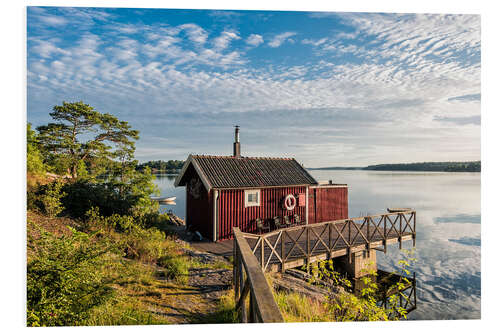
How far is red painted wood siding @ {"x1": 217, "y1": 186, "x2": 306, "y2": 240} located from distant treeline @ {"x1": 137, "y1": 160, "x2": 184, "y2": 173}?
7.10ft

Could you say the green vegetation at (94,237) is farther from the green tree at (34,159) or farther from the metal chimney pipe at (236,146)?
the metal chimney pipe at (236,146)

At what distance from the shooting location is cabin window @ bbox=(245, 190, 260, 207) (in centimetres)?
916

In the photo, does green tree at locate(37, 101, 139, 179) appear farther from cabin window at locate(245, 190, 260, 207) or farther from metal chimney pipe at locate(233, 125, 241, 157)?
cabin window at locate(245, 190, 260, 207)

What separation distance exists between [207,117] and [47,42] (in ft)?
11.9

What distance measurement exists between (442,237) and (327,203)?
13.6 feet

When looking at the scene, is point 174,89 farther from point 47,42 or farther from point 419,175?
point 419,175

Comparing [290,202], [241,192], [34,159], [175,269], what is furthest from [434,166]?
[34,159]

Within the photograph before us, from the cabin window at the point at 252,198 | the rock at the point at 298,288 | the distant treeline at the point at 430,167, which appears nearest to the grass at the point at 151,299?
the rock at the point at 298,288

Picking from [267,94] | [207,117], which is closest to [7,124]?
[207,117]

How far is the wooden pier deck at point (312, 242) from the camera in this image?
21.7 feet

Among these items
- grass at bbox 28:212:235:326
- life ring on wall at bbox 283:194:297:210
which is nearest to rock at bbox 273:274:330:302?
grass at bbox 28:212:235:326

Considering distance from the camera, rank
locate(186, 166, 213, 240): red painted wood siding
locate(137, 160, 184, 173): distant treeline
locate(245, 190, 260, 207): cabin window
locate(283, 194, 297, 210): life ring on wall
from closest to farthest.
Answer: locate(186, 166, 213, 240): red painted wood siding
locate(245, 190, 260, 207): cabin window
locate(137, 160, 184, 173): distant treeline
locate(283, 194, 297, 210): life ring on wall

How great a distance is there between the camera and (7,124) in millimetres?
4297
